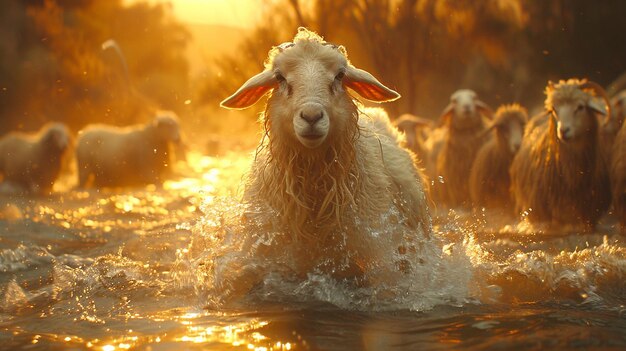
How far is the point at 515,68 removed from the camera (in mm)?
23719

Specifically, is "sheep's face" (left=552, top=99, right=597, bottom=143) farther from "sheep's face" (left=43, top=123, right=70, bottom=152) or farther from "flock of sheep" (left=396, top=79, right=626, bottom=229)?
"sheep's face" (left=43, top=123, right=70, bottom=152)

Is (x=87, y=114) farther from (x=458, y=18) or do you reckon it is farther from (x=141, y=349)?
(x=141, y=349)

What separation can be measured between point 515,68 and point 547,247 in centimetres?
1766

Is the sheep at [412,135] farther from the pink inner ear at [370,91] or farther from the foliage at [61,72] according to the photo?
the foliage at [61,72]

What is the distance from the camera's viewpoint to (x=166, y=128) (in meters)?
14.7

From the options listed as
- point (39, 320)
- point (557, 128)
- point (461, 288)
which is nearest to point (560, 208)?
point (557, 128)

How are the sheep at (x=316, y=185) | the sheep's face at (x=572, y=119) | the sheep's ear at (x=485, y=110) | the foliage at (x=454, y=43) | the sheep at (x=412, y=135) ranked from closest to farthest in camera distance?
1. the sheep at (x=316, y=185)
2. the sheep's face at (x=572, y=119)
3. the sheep's ear at (x=485, y=110)
4. the sheep at (x=412, y=135)
5. the foliage at (x=454, y=43)

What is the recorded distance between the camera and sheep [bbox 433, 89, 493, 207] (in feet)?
34.9

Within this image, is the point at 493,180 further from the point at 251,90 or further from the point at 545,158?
the point at 251,90

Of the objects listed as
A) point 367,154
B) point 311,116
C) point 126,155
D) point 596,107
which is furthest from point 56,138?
point 311,116

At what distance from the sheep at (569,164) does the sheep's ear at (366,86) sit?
294 cm

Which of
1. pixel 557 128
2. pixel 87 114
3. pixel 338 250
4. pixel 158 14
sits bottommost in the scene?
pixel 338 250

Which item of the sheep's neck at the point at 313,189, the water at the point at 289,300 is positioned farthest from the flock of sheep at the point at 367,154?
the water at the point at 289,300

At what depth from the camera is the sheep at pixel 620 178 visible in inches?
295
